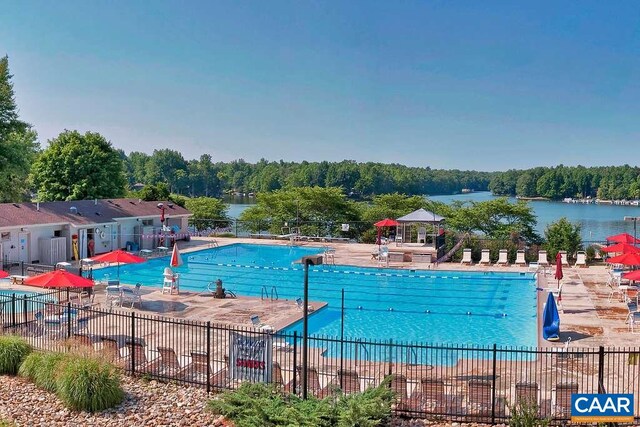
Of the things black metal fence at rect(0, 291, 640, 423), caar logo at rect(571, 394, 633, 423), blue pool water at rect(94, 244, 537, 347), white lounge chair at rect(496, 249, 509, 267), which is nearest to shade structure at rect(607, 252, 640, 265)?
blue pool water at rect(94, 244, 537, 347)

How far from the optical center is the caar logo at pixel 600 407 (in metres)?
9.02

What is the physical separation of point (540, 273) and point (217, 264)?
16.0 metres

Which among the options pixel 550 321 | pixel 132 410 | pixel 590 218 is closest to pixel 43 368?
pixel 132 410

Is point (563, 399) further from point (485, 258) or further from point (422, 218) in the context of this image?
point (422, 218)

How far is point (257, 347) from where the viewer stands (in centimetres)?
1091

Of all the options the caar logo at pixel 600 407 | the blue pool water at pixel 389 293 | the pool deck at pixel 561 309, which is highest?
the caar logo at pixel 600 407

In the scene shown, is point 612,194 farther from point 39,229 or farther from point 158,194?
point 39,229

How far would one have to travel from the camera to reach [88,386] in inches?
403

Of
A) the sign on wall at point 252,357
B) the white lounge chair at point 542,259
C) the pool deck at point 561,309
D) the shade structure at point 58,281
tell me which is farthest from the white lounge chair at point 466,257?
the sign on wall at point 252,357

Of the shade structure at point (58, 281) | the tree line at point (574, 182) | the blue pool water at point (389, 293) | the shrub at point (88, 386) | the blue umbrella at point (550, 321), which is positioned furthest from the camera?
the tree line at point (574, 182)

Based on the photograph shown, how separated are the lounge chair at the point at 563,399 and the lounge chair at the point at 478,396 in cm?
109

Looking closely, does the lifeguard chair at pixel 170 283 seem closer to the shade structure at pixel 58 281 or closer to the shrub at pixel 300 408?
the shade structure at pixel 58 281

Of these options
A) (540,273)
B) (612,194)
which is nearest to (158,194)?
(540,273)

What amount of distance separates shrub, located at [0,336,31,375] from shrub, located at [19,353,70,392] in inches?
13.8
